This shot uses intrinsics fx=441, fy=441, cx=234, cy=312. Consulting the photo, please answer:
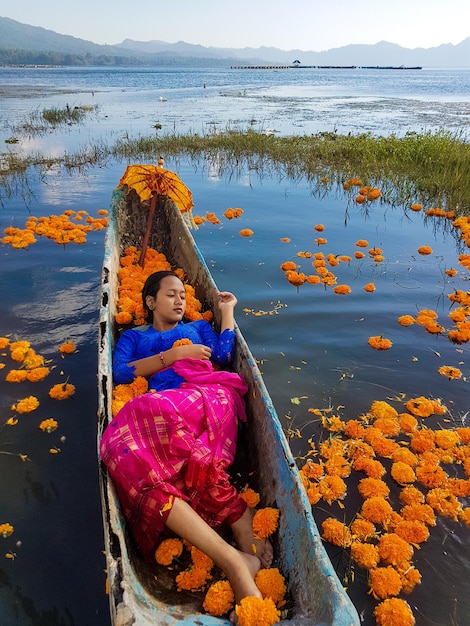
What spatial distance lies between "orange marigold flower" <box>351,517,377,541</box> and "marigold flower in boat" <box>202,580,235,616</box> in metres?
1.38

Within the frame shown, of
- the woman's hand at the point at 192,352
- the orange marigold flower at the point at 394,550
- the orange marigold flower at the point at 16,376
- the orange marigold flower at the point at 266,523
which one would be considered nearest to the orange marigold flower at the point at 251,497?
the orange marigold flower at the point at 266,523

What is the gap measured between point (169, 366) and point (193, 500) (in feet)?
4.77

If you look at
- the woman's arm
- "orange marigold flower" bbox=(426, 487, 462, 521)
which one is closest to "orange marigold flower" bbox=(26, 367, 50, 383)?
the woman's arm

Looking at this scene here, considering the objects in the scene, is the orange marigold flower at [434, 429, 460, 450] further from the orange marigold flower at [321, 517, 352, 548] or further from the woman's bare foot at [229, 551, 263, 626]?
the woman's bare foot at [229, 551, 263, 626]

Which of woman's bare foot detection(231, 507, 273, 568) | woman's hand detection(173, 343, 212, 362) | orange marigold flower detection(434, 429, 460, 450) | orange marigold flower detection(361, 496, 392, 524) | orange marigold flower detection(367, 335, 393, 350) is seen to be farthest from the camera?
orange marigold flower detection(367, 335, 393, 350)

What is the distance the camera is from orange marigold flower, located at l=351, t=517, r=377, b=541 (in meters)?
3.42

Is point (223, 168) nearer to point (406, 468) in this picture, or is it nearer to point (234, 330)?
point (234, 330)

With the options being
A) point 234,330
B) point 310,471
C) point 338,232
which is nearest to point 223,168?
point 338,232

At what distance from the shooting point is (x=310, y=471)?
13.0 ft

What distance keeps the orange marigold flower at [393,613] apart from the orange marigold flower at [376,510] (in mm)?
629

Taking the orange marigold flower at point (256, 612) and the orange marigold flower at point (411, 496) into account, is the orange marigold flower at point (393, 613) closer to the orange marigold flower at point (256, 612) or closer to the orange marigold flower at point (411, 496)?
the orange marigold flower at point (411, 496)

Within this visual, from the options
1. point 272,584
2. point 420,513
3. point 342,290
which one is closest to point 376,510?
point 420,513

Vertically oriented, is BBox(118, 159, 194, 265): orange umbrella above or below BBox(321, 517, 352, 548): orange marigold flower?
above

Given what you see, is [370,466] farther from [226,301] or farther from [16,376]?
[16,376]
